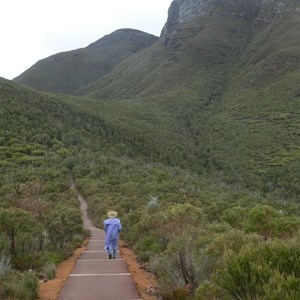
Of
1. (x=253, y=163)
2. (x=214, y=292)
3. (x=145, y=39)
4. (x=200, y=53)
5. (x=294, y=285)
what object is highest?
(x=145, y=39)

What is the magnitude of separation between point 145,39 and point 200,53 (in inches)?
3745

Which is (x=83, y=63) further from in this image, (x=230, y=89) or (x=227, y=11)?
(x=230, y=89)

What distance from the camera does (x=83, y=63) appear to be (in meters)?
160

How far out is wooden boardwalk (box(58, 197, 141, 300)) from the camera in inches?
301

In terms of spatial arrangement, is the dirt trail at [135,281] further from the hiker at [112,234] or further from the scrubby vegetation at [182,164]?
the hiker at [112,234]

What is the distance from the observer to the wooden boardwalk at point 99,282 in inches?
301

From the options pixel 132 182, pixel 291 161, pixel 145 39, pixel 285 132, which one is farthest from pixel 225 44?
pixel 145 39

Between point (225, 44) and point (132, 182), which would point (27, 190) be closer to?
point (132, 182)

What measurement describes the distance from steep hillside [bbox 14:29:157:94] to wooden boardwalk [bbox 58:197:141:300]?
418 ft

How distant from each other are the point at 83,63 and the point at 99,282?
155 metres

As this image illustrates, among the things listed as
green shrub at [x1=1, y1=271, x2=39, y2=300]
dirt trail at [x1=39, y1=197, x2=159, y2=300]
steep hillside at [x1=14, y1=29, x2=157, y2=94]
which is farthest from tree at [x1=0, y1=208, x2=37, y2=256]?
steep hillside at [x1=14, y1=29, x2=157, y2=94]

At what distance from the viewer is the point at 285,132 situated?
5662 centimetres

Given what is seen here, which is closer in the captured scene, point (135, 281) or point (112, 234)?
point (135, 281)

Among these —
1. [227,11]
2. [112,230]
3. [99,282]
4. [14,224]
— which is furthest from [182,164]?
[227,11]
